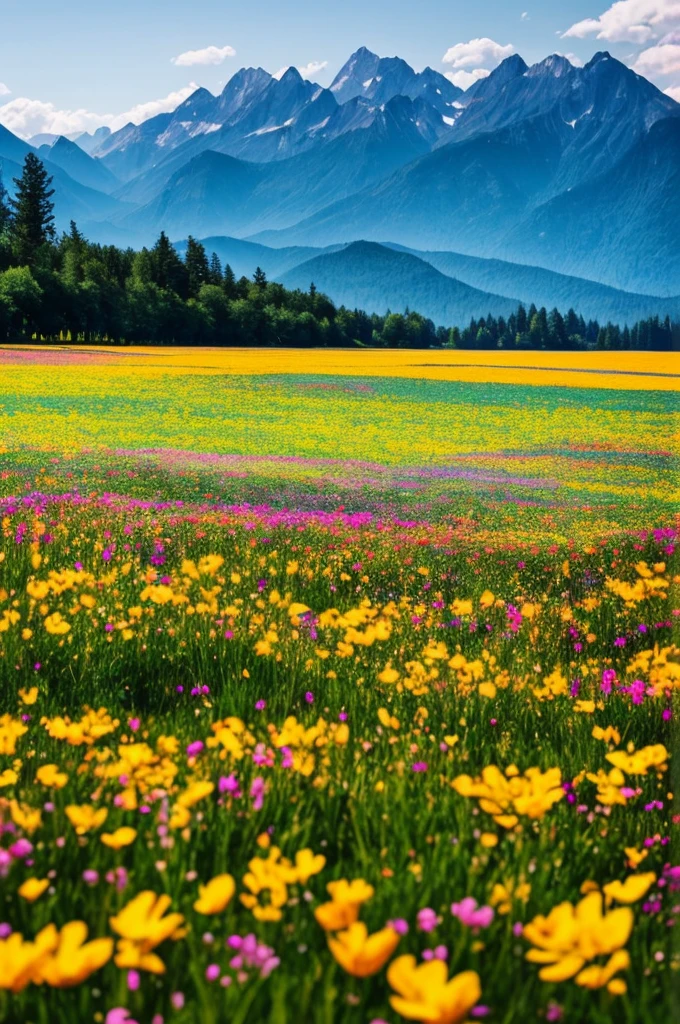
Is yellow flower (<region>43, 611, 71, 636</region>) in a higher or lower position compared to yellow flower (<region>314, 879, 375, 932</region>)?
lower

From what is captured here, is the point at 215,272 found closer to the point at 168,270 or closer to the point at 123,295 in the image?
the point at 168,270

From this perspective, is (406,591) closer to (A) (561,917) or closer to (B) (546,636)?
(B) (546,636)

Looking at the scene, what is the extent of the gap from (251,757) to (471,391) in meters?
33.2

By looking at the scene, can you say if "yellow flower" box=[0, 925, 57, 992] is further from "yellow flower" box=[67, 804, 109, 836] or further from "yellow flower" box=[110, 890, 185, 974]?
"yellow flower" box=[67, 804, 109, 836]

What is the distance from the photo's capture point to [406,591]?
6578 millimetres

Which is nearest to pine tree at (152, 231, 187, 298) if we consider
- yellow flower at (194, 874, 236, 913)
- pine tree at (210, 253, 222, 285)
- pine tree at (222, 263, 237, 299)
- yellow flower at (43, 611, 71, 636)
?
pine tree at (210, 253, 222, 285)

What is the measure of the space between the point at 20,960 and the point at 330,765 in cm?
152

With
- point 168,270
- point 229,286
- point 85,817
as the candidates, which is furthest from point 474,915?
point 229,286

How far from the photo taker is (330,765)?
2506 mm

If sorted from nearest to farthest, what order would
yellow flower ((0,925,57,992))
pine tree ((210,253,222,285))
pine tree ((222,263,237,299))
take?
yellow flower ((0,925,57,992)) < pine tree ((210,253,222,285)) < pine tree ((222,263,237,299))

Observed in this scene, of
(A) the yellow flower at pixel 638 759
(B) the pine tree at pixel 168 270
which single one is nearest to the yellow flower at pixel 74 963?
(A) the yellow flower at pixel 638 759

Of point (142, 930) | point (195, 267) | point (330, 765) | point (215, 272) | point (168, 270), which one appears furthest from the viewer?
point (215, 272)

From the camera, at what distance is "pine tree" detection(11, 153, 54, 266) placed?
173 feet

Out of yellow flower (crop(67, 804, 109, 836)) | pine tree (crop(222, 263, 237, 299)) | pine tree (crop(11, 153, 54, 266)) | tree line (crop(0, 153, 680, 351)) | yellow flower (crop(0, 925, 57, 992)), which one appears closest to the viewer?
yellow flower (crop(0, 925, 57, 992))
